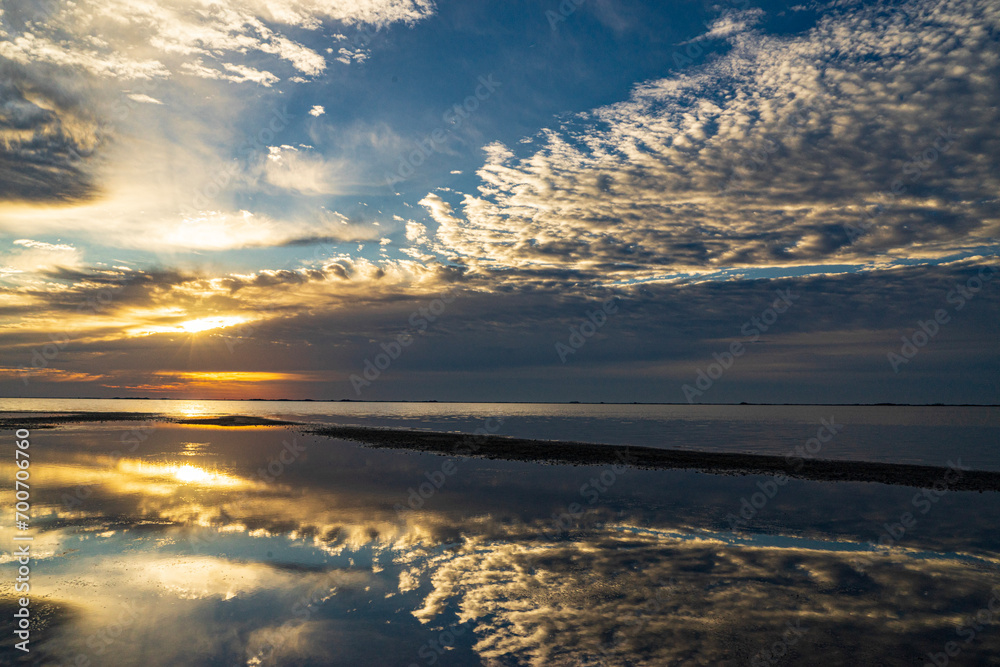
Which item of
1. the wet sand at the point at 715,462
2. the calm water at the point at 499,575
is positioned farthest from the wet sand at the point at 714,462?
the calm water at the point at 499,575

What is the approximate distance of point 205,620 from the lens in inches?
388

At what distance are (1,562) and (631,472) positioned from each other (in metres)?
28.1

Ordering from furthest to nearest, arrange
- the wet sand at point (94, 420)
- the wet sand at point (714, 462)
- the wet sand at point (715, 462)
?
the wet sand at point (94, 420) → the wet sand at point (714, 462) → the wet sand at point (715, 462)

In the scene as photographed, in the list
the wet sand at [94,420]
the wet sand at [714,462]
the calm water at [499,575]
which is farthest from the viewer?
the wet sand at [94,420]

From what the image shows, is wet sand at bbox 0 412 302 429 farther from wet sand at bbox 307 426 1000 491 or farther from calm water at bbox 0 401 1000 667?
calm water at bbox 0 401 1000 667

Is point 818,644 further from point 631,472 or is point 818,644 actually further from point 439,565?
point 631,472

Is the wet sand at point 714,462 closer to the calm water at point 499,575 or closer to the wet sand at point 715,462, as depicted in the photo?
the wet sand at point 715,462

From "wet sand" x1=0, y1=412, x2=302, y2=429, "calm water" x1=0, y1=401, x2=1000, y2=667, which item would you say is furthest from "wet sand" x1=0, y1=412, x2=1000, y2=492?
"wet sand" x1=0, y1=412, x2=302, y2=429

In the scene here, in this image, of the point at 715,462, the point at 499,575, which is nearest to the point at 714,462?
the point at 715,462

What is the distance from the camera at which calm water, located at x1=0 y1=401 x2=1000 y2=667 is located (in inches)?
361

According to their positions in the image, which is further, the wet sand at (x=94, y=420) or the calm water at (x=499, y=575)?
the wet sand at (x=94, y=420)

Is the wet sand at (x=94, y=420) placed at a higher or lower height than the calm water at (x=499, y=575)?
lower

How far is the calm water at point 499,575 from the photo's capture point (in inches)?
361

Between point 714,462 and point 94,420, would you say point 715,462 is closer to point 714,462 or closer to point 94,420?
point 714,462
